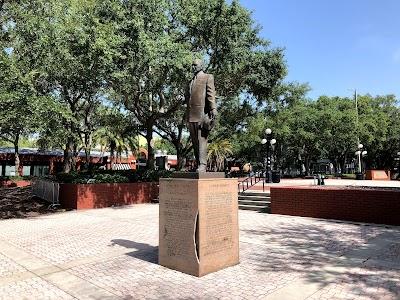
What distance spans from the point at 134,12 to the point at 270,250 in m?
12.1

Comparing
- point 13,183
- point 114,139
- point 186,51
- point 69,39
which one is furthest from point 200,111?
point 13,183

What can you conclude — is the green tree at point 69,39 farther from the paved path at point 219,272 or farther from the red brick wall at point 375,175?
the red brick wall at point 375,175

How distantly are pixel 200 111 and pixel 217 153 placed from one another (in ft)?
113

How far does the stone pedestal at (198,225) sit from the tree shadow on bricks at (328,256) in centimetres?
88

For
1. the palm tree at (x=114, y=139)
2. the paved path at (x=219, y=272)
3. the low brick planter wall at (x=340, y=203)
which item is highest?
the palm tree at (x=114, y=139)

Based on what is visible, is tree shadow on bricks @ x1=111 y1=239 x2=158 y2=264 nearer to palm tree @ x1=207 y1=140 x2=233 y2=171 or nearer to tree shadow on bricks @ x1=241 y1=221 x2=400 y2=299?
tree shadow on bricks @ x1=241 y1=221 x2=400 y2=299

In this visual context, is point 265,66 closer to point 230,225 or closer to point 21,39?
point 21,39

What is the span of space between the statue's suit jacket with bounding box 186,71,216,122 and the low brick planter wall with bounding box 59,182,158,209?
11.4 metres

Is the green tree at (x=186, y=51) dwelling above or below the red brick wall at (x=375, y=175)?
above

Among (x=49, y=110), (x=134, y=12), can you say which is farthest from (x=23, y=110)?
(x=134, y=12)

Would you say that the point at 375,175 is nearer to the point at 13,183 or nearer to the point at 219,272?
the point at 13,183

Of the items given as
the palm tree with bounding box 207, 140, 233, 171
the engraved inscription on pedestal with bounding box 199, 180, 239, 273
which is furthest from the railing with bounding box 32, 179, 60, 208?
the palm tree with bounding box 207, 140, 233, 171

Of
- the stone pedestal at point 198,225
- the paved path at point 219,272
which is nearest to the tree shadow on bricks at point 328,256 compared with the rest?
the paved path at point 219,272

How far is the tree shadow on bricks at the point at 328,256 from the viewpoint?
615 centimetres
